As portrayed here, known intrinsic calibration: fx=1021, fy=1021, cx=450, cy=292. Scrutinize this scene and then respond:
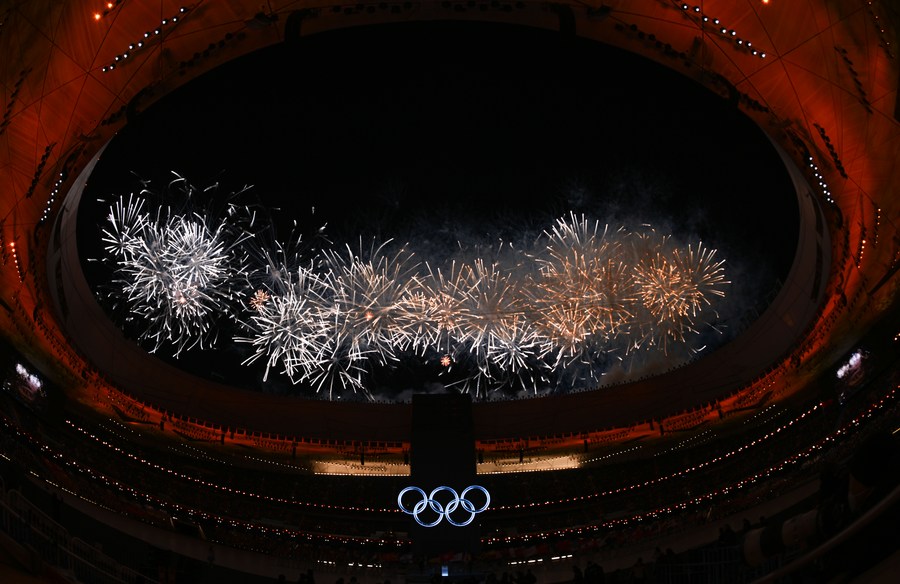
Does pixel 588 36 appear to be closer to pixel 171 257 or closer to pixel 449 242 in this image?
pixel 449 242

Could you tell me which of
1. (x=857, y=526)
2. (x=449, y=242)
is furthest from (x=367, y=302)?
(x=857, y=526)

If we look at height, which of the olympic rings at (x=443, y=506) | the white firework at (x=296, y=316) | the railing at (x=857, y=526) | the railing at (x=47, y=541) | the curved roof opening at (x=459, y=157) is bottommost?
the railing at (x=857, y=526)

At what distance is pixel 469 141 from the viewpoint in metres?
36.7

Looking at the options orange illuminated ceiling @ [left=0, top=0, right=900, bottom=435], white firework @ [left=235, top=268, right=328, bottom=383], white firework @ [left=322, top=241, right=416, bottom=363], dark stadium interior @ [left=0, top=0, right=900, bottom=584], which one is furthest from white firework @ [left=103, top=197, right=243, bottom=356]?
white firework @ [left=322, top=241, right=416, bottom=363]

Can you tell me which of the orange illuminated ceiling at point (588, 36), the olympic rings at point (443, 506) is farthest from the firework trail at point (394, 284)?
the olympic rings at point (443, 506)

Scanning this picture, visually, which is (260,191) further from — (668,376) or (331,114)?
(668,376)

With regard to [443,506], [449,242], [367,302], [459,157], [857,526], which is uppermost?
[459,157]

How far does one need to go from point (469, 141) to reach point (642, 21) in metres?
9.07

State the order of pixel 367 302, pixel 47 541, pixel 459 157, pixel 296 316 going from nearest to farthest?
1. pixel 47 541
2. pixel 296 316
3. pixel 367 302
4. pixel 459 157

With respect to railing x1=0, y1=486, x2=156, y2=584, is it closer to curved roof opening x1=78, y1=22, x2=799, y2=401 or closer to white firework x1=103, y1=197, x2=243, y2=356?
white firework x1=103, y1=197, x2=243, y2=356

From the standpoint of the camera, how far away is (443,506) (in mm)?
37000

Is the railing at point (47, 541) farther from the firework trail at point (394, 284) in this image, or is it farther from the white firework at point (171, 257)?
the firework trail at point (394, 284)

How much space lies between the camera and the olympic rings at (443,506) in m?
36.5

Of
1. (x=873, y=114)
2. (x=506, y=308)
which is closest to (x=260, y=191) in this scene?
(x=506, y=308)
